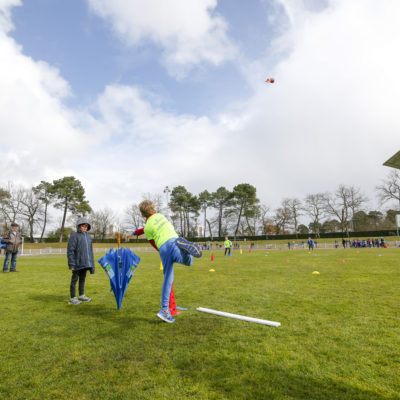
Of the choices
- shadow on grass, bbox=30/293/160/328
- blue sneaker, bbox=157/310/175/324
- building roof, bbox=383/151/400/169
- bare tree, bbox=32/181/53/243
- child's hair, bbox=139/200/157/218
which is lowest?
shadow on grass, bbox=30/293/160/328

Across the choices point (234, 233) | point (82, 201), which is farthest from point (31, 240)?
point (234, 233)

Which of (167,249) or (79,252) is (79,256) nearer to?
(79,252)

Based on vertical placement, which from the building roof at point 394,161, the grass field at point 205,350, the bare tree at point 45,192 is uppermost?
the bare tree at point 45,192

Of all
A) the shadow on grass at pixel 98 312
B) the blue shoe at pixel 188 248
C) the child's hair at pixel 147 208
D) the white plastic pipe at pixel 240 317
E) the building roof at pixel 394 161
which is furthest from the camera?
the child's hair at pixel 147 208

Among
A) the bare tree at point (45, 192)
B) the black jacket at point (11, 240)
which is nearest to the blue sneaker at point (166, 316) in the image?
the black jacket at point (11, 240)

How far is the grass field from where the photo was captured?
7.45 feet

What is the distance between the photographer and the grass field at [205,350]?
7.45ft

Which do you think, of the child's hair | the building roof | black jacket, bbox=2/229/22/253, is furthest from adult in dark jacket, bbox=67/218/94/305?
black jacket, bbox=2/229/22/253

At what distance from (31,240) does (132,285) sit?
202 ft

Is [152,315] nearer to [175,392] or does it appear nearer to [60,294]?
[175,392]

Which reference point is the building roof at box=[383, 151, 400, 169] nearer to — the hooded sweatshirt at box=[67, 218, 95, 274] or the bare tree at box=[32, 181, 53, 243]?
the hooded sweatshirt at box=[67, 218, 95, 274]

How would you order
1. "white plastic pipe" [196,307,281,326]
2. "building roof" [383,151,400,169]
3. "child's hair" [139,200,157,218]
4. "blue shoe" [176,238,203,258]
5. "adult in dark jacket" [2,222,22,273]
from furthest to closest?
1. "adult in dark jacket" [2,222,22,273]
2. "child's hair" [139,200,157,218]
3. "blue shoe" [176,238,203,258]
4. "white plastic pipe" [196,307,281,326]
5. "building roof" [383,151,400,169]

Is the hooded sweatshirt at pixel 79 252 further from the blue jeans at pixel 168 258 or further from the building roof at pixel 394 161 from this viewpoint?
the building roof at pixel 394 161

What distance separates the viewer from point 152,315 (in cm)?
459
